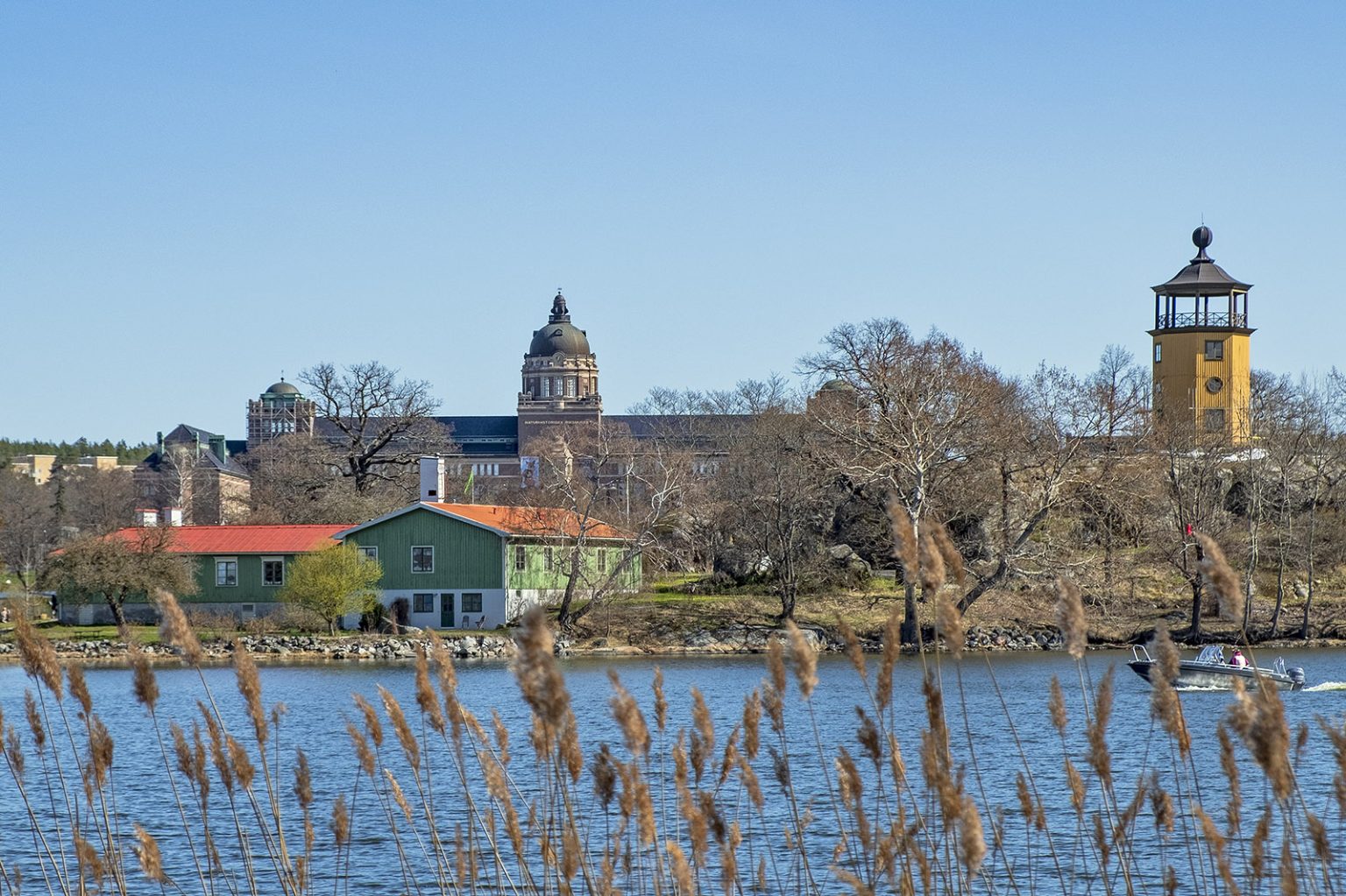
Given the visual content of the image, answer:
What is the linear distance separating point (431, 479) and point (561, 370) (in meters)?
99.0

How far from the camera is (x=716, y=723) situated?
2622 cm

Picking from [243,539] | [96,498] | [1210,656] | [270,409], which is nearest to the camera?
[1210,656]

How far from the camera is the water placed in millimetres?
17156

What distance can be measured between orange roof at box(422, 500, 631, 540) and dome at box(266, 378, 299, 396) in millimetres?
95915

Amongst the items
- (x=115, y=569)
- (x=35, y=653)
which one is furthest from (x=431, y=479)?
(x=35, y=653)

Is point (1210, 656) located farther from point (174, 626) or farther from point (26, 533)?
point (26, 533)

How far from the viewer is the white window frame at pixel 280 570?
5366cm

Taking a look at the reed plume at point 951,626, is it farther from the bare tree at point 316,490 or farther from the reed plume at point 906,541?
the bare tree at point 316,490

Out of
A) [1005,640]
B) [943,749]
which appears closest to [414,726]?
[943,749]

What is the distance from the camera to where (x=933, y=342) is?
50.5 m

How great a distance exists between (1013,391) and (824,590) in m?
8.41

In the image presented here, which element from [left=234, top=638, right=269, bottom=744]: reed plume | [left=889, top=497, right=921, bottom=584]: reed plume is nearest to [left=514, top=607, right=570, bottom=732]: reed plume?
[left=889, top=497, right=921, bottom=584]: reed plume

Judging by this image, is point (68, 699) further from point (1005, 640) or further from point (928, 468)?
point (1005, 640)

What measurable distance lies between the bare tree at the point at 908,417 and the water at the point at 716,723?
5064 mm
